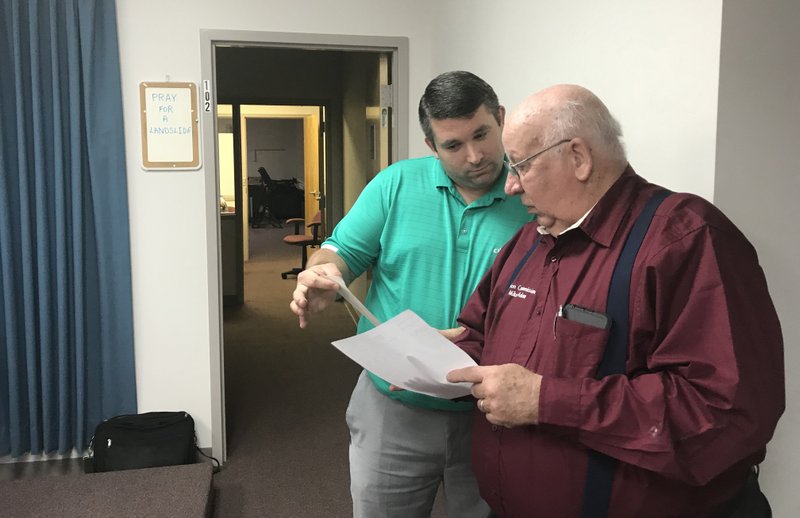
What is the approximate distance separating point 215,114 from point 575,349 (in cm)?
241

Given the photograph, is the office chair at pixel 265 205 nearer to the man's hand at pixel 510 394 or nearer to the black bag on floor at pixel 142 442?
the black bag on floor at pixel 142 442

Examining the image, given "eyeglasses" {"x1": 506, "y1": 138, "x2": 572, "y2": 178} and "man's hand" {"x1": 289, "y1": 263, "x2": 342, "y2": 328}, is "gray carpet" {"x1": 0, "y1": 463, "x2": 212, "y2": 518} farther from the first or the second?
"eyeglasses" {"x1": 506, "y1": 138, "x2": 572, "y2": 178}

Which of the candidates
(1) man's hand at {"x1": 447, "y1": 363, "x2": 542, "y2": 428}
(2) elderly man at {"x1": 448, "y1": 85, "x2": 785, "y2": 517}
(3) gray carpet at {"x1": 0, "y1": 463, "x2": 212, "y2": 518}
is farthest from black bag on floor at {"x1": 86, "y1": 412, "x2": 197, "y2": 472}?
(1) man's hand at {"x1": 447, "y1": 363, "x2": 542, "y2": 428}

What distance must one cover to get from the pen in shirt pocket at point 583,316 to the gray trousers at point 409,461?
57 cm

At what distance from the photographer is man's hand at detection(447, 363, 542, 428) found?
39.2 inches

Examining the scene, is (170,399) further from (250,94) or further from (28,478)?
(250,94)

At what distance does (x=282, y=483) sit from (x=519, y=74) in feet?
6.59

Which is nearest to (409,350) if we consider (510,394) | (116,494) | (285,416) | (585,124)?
(510,394)

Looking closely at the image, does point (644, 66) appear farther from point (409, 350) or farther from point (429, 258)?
point (409, 350)

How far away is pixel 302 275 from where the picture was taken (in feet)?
4.54

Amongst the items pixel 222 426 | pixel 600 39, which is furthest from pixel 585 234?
pixel 222 426

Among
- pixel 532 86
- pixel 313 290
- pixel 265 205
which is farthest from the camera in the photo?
pixel 265 205

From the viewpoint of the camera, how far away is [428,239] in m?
1.54

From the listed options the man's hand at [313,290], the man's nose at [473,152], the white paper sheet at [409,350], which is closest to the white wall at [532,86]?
the man's nose at [473,152]
